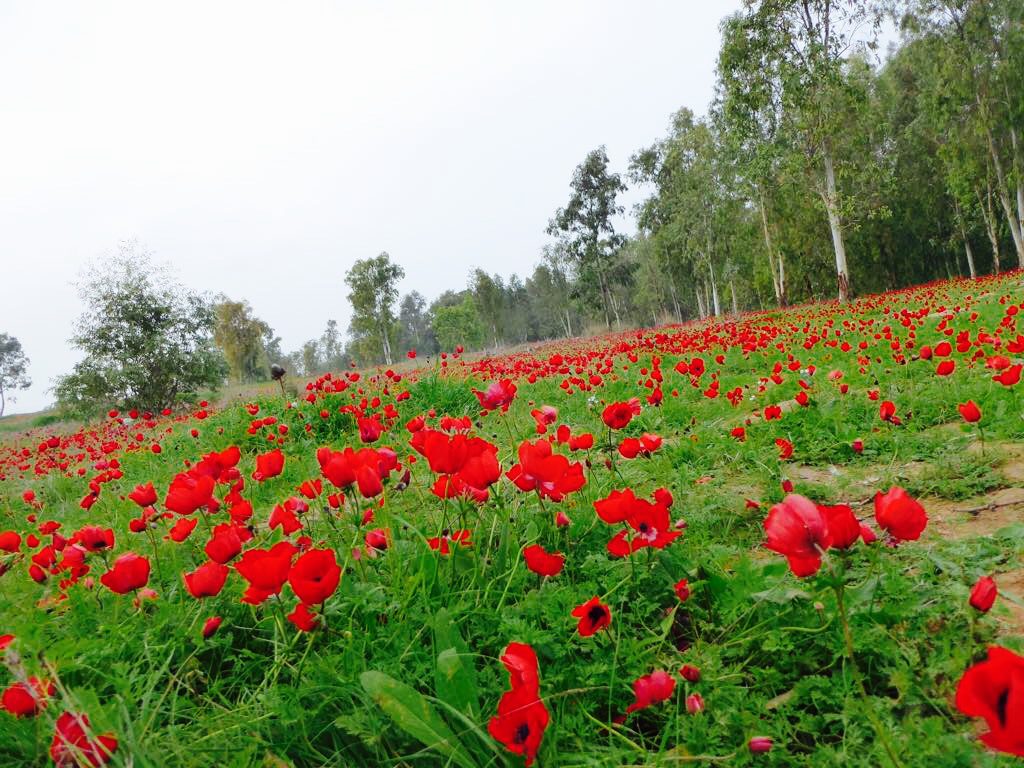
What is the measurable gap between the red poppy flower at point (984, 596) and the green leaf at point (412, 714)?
103 cm

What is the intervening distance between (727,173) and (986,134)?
8950mm

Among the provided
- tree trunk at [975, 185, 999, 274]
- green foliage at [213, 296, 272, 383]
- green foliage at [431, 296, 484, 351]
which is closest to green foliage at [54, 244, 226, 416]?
green foliage at [213, 296, 272, 383]

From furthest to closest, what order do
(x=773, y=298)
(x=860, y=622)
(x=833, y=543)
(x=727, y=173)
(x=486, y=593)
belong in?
(x=773, y=298) < (x=727, y=173) < (x=486, y=593) < (x=860, y=622) < (x=833, y=543)

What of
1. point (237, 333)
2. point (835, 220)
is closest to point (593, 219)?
point (835, 220)

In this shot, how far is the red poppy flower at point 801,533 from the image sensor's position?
3.19 feet

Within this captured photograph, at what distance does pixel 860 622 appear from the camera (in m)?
1.34

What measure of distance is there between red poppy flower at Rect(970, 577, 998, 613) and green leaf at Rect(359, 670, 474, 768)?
103 cm

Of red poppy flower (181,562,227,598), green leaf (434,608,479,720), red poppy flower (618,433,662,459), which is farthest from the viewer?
red poppy flower (618,433,662,459)

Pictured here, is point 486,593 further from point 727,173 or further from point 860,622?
point 727,173

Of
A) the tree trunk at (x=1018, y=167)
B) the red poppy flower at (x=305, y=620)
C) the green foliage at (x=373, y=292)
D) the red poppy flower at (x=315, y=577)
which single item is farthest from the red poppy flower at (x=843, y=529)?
the green foliage at (x=373, y=292)

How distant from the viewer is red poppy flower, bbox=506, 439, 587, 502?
1577mm

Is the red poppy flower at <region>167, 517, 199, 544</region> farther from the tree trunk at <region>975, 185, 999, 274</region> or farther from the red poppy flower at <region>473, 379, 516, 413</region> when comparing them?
the tree trunk at <region>975, 185, 999, 274</region>

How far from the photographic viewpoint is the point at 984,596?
3.34ft

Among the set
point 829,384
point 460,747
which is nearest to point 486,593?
point 460,747
